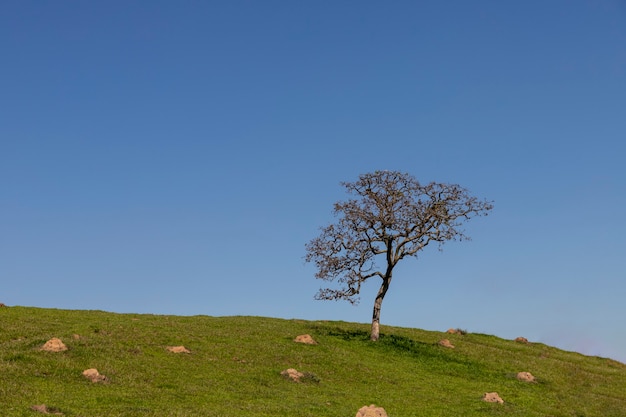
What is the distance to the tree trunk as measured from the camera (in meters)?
57.1

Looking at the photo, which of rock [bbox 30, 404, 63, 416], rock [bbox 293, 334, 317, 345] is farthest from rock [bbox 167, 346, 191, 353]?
rock [bbox 30, 404, 63, 416]

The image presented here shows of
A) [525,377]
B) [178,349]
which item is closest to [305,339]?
[178,349]

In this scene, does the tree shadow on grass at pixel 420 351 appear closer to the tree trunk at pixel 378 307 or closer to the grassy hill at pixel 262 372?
the grassy hill at pixel 262 372

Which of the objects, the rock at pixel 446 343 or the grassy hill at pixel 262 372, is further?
the rock at pixel 446 343

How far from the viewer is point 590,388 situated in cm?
5116

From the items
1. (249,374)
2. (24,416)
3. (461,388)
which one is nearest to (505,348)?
(461,388)

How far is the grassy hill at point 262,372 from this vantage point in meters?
31.9

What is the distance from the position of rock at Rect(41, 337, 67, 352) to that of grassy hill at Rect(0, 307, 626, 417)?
0.43 m

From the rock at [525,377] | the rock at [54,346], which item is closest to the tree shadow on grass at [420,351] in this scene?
the rock at [525,377]

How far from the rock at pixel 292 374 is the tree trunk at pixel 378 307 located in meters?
17.1

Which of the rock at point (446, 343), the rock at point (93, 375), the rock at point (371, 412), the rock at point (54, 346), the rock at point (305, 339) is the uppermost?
the rock at point (446, 343)

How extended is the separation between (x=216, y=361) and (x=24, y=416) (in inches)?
688

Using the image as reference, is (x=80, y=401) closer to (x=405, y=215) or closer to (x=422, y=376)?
(x=422, y=376)

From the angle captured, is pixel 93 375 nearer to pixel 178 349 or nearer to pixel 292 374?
pixel 178 349
